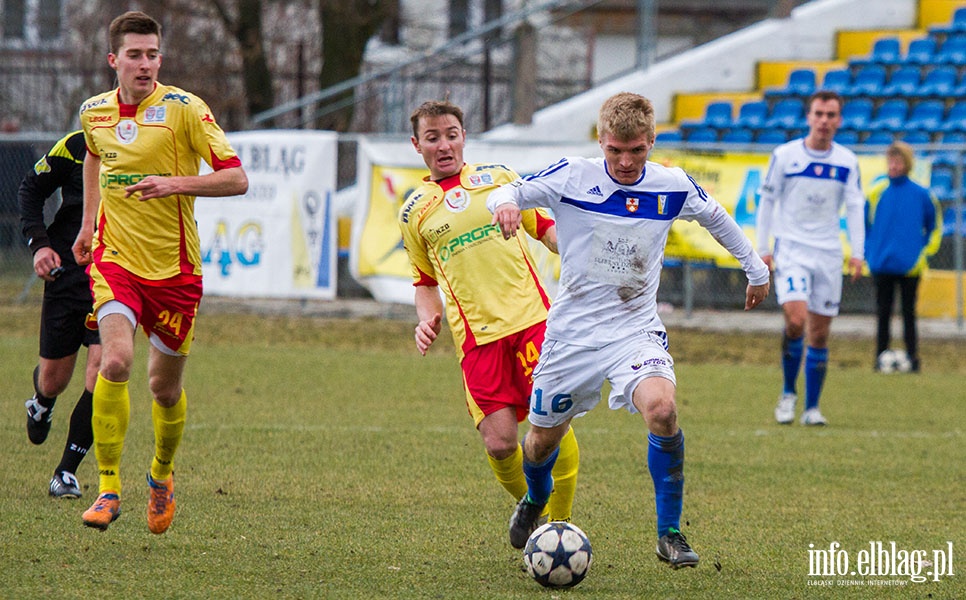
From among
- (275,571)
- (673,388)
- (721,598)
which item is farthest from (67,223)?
(721,598)

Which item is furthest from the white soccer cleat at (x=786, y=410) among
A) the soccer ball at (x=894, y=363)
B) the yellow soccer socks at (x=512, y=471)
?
the yellow soccer socks at (x=512, y=471)

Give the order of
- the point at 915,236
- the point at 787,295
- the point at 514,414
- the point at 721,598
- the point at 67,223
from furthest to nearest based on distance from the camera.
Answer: the point at 915,236 → the point at 787,295 → the point at 67,223 → the point at 514,414 → the point at 721,598

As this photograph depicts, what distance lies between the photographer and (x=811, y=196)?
31.8ft

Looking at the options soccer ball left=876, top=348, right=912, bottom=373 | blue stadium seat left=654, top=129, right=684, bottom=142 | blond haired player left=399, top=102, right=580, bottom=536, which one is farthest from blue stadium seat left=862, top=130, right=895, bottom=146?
blond haired player left=399, top=102, right=580, bottom=536

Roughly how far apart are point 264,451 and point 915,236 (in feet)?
24.0

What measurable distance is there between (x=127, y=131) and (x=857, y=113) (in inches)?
584

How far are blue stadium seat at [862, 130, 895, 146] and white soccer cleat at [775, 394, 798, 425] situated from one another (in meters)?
9.24

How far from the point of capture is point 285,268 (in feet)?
52.3

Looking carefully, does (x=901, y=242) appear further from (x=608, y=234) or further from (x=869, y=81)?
(x=608, y=234)

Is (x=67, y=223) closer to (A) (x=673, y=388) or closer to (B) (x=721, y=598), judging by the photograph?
(A) (x=673, y=388)

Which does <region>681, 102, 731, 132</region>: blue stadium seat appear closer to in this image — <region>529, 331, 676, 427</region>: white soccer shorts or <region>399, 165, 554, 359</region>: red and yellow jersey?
<region>399, 165, 554, 359</region>: red and yellow jersey

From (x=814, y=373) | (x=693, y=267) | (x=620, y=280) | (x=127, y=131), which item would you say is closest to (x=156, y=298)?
(x=127, y=131)

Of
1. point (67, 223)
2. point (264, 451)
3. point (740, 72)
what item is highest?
point (740, 72)

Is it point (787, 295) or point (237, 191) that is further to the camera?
A: point (787, 295)
